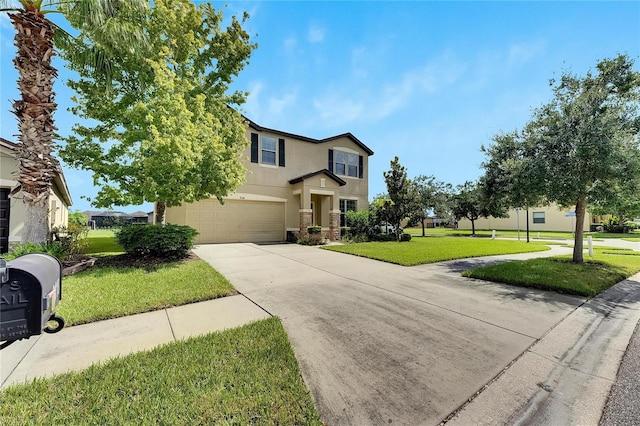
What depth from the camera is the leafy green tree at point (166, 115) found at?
7.69 metres


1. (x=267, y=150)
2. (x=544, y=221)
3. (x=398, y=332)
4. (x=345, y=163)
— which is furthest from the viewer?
(x=544, y=221)

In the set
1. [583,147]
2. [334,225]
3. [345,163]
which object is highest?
[345,163]

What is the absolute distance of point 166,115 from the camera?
7.65 metres

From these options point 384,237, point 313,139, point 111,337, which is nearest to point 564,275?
point 111,337

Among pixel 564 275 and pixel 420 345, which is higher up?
pixel 564 275

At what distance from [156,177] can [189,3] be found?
6.68m

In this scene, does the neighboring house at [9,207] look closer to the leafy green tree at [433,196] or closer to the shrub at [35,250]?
the shrub at [35,250]

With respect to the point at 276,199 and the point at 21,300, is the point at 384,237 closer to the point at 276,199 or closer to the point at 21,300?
the point at 276,199

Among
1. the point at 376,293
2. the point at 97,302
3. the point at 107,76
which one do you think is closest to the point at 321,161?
the point at 107,76

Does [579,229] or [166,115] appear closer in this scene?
[166,115]

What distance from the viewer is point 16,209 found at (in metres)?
8.83

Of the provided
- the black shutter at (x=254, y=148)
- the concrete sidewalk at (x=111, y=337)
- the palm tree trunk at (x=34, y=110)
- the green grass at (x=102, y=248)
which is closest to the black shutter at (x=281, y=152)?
the black shutter at (x=254, y=148)

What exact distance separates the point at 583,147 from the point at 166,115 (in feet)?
39.3

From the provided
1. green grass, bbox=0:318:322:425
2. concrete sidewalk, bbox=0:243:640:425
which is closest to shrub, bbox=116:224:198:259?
concrete sidewalk, bbox=0:243:640:425
